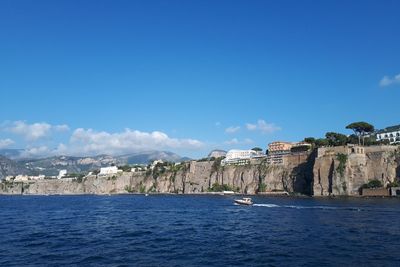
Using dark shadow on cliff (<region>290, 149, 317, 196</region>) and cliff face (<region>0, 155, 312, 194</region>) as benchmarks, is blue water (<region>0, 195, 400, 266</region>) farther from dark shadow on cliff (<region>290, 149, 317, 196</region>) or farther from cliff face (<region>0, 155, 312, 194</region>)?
cliff face (<region>0, 155, 312, 194</region>)

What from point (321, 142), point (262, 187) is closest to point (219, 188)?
point (262, 187)

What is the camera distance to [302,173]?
10925 cm

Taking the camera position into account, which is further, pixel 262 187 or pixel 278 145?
pixel 278 145

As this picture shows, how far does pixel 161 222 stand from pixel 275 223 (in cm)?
1191

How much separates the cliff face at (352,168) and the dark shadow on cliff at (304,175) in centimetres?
734

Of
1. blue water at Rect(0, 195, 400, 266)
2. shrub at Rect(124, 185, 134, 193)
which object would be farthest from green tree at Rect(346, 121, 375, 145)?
shrub at Rect(124, 185, 134, 193)

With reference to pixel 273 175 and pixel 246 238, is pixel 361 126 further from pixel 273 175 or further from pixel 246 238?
pixel 246 238

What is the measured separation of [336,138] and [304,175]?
18208 millimetres

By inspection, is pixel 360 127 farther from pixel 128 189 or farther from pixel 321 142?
pixel 128 189

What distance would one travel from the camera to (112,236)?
34.8m

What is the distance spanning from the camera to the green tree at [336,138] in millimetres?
116938

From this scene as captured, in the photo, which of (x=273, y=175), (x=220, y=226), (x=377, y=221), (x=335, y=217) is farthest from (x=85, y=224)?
(x=273, y=175)

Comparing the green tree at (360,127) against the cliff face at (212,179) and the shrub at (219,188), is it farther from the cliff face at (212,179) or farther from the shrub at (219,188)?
the shrub at (219,188)

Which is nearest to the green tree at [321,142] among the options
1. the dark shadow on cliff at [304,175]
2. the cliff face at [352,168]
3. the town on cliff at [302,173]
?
the town on cliff at [302,173]
